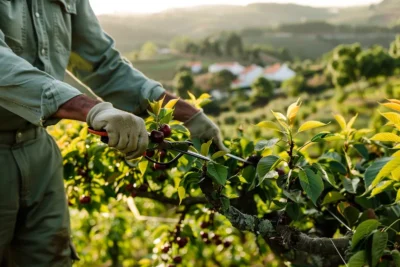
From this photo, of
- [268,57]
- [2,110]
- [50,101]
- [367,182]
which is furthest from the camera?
[268,57]

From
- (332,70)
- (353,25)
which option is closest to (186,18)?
(353,25)

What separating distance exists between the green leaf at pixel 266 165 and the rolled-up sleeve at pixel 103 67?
671 millimetres

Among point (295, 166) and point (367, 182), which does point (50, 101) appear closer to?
point (295, 166)

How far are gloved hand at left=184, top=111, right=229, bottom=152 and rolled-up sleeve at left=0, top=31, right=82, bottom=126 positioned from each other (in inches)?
25.9

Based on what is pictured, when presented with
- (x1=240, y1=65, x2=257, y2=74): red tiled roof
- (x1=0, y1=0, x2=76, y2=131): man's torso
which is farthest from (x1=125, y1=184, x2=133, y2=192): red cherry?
(x1=240, y1=65, x2=257, y2=74): red tiled roof

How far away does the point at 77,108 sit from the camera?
A: 1.44m

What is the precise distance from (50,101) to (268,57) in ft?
162

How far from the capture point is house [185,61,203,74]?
44.3 m

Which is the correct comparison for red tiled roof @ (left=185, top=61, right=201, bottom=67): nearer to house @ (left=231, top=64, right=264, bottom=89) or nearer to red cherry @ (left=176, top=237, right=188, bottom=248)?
house @ (left=231, top=64, right=264, bottom=89)

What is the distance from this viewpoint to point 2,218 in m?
1.88

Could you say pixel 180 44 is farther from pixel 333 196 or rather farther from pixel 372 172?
pixel 372 172

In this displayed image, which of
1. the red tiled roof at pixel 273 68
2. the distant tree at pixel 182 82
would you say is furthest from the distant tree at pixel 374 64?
the red tiled roof at pixel 273 68

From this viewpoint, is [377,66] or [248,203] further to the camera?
[377,66]

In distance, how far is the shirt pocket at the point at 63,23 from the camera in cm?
198
